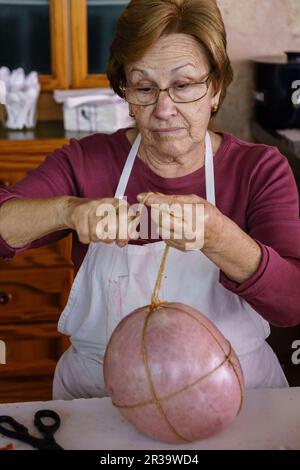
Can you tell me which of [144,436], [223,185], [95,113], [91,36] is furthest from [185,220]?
[91,36]

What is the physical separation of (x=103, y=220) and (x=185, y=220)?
14cm

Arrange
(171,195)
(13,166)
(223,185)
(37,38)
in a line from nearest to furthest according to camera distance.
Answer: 1. (171,195)
2. (223,185)
3. (13,166)
4. (37,38)

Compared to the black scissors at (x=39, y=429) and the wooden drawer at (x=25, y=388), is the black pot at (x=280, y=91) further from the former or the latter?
the black scissors at (x=39, y=429)

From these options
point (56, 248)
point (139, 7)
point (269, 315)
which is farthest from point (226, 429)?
point (56, 248)

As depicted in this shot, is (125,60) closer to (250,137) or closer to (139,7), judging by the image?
(139,7)

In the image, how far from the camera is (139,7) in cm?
145

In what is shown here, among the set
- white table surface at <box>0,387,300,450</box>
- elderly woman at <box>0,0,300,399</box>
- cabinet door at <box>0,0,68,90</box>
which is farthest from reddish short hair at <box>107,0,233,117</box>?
cabinet door at <box>0,0,68,90</box>

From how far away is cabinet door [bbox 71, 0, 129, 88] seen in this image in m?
2.89

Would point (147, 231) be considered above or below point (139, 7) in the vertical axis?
below

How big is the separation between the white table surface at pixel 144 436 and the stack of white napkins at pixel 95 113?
5.45ft

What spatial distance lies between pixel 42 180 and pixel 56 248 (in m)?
1.02

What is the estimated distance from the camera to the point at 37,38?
2.92 metres

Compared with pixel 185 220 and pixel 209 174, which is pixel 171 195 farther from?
pixel 209 174

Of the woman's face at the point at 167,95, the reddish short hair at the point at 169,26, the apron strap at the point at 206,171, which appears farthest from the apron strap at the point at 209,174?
the reddish short hair at the point at 169,26
